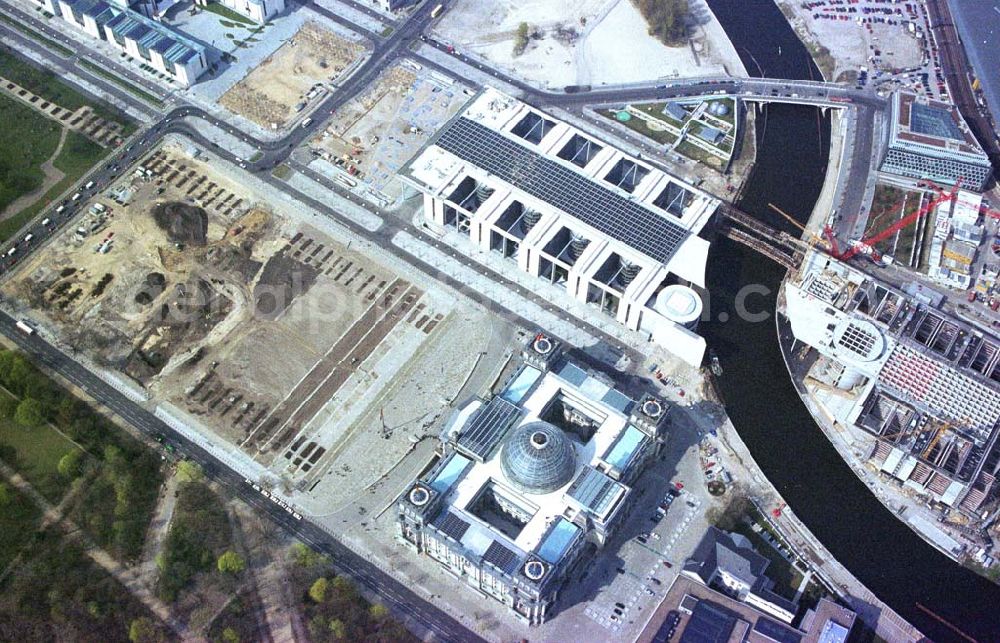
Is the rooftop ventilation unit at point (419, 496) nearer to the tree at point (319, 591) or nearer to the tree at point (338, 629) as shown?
the tree at point (319, 591)

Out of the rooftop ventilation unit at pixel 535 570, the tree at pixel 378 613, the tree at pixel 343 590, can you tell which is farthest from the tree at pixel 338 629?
the rooftop ventilation unit at pixel 535 570

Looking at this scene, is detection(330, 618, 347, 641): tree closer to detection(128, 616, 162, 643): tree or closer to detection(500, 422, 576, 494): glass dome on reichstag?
detection(128, 616, 162, 643): tree

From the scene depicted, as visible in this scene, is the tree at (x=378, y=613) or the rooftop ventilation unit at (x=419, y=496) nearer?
the rooftop ventilation unit at (x=419, y=496)

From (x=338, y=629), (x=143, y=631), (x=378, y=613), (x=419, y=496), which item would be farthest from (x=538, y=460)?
(x=143, y=631)

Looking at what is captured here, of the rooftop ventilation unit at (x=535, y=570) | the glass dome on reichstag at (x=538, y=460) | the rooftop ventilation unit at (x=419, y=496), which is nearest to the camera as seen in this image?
the rooftop ventilation unit at (x=535, y=570)

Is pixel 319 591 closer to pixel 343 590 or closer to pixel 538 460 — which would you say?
pixel 343 590

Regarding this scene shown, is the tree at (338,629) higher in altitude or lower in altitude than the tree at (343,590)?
lower
